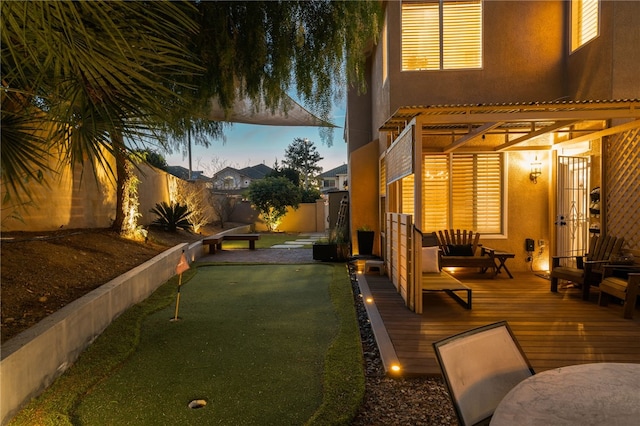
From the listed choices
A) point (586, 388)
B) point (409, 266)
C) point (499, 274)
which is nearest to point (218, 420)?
point (586, 388)

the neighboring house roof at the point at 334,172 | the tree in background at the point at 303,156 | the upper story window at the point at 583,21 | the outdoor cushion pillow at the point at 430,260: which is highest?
the tree in background at the point at 303,156

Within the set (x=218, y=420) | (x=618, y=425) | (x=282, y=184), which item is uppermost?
(x=282, y=184)

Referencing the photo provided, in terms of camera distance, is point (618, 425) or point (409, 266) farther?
point (409, 266)

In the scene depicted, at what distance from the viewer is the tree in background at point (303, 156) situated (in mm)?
47656

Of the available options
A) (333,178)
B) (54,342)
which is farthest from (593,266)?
(333,178)

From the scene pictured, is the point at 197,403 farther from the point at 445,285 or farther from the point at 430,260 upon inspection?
the point at 430,260

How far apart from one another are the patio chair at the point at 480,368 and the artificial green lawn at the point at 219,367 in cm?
102

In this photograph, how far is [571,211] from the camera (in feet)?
25.2

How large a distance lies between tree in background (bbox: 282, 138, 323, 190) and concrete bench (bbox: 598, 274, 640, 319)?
1677 inches

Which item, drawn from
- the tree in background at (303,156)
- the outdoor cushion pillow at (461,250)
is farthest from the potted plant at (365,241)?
the tree in background at (303,156)

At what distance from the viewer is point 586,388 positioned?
174 centimetres

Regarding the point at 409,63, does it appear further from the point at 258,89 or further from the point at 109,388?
the point at 109,388

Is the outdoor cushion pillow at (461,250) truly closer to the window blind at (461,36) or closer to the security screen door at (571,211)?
the security screen door at (571,211)

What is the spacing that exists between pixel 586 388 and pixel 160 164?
17.2m
